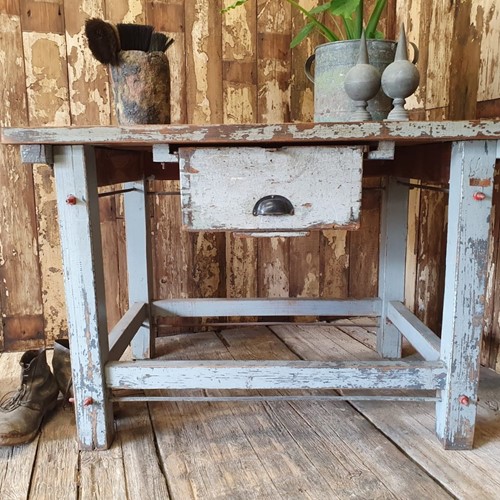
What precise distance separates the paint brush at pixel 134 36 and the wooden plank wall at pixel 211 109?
1.61 ft

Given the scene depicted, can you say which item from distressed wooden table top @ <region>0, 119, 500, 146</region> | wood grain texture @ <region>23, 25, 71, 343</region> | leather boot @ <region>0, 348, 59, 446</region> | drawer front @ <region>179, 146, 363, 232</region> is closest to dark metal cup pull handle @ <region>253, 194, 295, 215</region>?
drawer front @ <region>179, 146, 363, 232</region>

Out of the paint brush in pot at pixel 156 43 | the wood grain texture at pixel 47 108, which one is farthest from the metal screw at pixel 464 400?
the wood grain texture at pixel 47 108

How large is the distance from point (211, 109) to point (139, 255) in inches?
20.9

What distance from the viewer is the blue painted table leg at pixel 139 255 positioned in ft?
5.07

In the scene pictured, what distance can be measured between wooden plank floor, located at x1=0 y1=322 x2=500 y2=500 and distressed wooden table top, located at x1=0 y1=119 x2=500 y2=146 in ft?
2.16

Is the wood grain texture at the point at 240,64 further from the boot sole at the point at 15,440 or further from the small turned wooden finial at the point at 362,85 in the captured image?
the boot sole at the point at 15,440

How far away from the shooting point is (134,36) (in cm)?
113

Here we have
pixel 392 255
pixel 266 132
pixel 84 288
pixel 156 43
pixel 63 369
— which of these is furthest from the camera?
pixel 392 255

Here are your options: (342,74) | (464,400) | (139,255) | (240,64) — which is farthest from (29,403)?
(240,64)

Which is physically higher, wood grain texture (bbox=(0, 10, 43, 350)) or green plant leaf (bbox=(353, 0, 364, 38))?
green plant leaf (bbox=(353, 0, 364, 38))

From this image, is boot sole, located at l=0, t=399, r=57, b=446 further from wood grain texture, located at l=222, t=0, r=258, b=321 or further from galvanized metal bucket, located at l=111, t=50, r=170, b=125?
wood grain texture, located at l=222, t=0, r=258, b=321

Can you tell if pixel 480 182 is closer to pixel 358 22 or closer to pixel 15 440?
pixel 358 22

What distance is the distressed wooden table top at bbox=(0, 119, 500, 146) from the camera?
942 millimetres

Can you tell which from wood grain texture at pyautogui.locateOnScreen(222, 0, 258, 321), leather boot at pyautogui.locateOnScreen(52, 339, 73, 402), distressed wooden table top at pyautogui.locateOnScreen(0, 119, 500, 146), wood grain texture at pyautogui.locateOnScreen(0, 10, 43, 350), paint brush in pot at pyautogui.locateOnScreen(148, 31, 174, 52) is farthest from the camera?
wood grain texture at pyautogui.locateOnScreen(222, 0, 258, 321)
